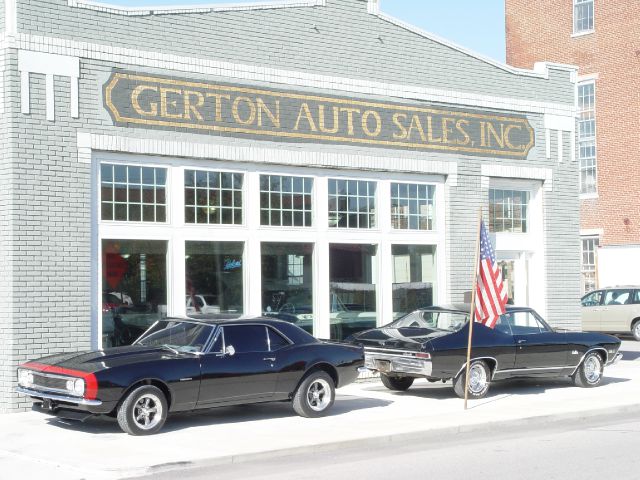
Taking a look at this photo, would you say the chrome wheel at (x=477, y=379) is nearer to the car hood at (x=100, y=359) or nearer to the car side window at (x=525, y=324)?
the car side window at (x=525, y=324)

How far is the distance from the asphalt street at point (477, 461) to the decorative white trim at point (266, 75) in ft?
21.4

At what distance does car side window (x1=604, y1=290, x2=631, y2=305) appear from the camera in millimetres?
31281

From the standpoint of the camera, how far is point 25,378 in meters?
12.5

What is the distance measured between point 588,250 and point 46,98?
28713mm

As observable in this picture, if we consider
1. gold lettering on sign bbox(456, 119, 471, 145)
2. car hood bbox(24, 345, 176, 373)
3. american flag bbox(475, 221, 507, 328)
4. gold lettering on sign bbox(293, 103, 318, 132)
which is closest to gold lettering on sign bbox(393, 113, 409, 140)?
gold lettering on sign bbox(456, 119, 471, 145)

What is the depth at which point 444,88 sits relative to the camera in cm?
1909

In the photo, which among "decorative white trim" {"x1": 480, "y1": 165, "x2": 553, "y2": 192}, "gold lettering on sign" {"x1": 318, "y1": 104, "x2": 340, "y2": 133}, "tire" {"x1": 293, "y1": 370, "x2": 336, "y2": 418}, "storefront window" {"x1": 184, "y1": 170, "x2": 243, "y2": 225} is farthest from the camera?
"decorative white trim" {"x1": 480, "y1": 165, "x2": 553, "y2": 192}

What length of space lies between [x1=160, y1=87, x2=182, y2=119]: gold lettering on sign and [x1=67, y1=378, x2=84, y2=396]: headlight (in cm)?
528

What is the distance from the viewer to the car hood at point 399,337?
1502cm

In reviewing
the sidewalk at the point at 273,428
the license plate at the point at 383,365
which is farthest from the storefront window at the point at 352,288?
the license plate at the point at 383,365

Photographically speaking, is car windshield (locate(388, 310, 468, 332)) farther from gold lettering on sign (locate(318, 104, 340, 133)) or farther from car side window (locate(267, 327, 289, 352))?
gold lettering on sign (locate(318, 104, 340, 133))

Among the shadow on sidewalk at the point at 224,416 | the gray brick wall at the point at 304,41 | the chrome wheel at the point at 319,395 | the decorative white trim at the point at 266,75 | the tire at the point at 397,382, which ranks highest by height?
the gray brick wall at the point at 304,41

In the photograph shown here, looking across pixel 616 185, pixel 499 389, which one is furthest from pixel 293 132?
pixel 616 185

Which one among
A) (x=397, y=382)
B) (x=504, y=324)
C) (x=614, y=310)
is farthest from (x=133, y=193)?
(x=614, y=310)
